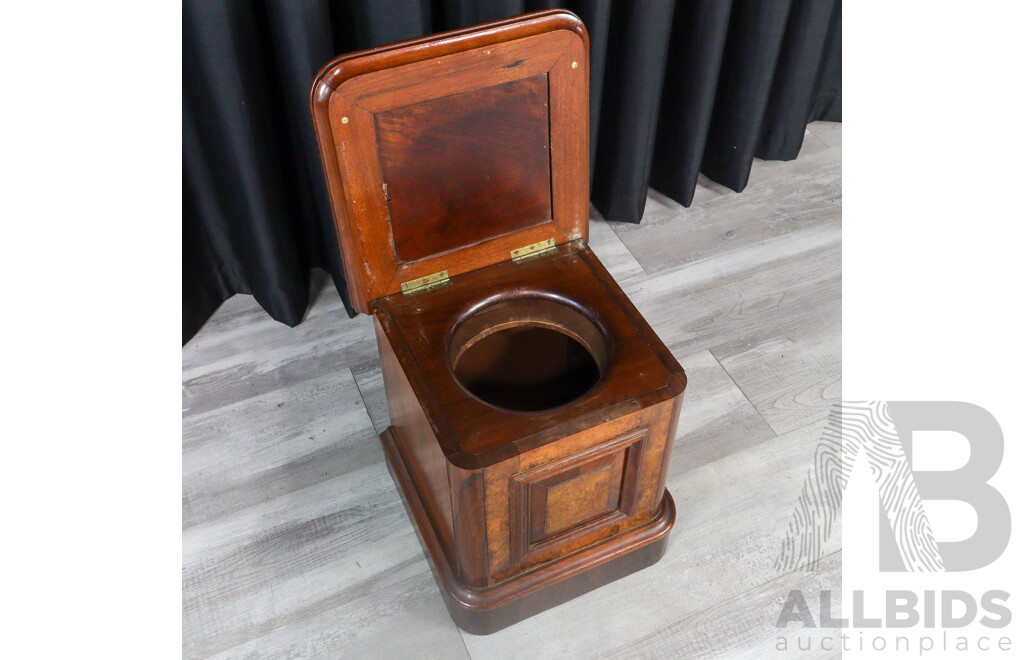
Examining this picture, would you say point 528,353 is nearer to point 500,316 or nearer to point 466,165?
point 500,316

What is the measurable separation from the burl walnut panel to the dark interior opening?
16 centimetres

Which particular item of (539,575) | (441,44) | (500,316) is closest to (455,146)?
(441,44)

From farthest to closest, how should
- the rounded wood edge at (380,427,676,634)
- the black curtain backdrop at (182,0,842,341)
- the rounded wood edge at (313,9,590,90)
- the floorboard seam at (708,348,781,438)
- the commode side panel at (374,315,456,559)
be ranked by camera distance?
the floorboard seam at (708,348,781,438) → the black curtain backdrop at (182,0,842,341) → the rounded wood edge at (380,427,676,634) → the commode side panel at (374,315,456,559) → the rounded wood edge at (313,9,590,90)

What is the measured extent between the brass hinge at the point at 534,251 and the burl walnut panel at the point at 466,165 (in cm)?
3

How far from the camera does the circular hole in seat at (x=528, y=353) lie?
1.14 m

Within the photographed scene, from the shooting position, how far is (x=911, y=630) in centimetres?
128

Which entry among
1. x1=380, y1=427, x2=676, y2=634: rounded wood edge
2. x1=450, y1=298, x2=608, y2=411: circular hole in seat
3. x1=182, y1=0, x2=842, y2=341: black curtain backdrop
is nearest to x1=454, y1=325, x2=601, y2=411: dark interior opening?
x1=450, y1=298, x2=608, y2=411: circular hole in seat

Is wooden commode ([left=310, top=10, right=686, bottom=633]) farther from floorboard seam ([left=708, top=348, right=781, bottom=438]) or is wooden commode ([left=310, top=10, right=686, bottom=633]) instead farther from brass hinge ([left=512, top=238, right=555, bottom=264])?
floorboard seam ([left=708, top=348, right=781, bottom=438])

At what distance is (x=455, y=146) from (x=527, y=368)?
0.37m

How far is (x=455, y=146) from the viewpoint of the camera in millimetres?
1077

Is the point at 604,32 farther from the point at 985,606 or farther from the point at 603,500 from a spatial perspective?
the point at 985,606

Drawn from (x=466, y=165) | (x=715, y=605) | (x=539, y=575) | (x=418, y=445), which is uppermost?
(x=466, y=165)

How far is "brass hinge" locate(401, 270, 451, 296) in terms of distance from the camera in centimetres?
115

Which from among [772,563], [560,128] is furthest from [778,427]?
[560,128]
